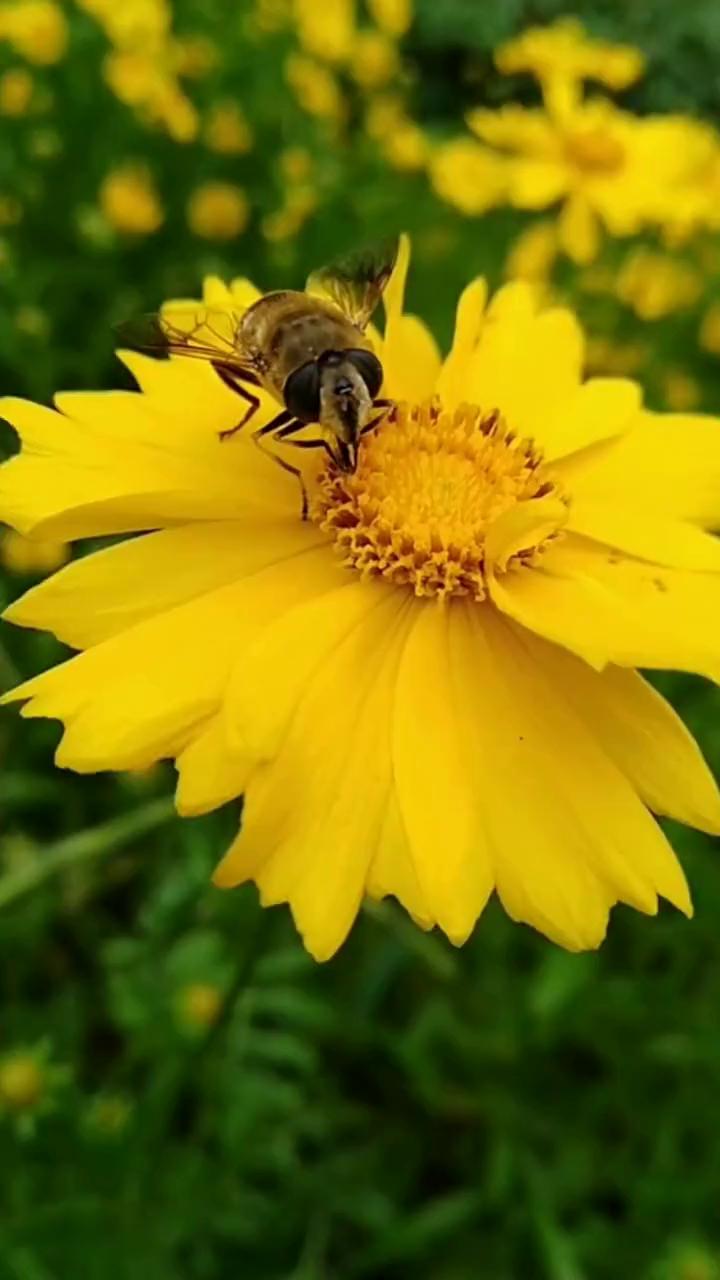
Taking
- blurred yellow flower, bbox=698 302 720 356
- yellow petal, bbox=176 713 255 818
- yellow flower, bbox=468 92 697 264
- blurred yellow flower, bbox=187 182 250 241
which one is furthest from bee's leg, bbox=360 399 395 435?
blurred yellow flower, bbox=698 302 720 356

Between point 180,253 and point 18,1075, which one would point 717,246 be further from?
point 18,1075

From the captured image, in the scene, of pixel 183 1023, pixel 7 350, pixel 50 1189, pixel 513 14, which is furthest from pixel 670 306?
pixel 50 1189

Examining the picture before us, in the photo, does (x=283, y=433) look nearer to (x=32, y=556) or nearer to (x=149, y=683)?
(x=149, y=683)

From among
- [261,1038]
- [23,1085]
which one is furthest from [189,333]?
[261,1038]

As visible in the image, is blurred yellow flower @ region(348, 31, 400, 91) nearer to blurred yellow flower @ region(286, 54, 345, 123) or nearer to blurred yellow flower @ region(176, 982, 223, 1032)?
blurred yellow flower @ region(286, 54, 345, 123)

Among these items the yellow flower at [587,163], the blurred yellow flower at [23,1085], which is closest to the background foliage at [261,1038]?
the blurred yellow flower at [23,1085]

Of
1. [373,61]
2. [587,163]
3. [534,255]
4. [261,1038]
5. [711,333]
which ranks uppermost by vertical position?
[373,61]

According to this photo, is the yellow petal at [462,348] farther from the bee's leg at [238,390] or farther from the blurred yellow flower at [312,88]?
the blurred yellow flower at [312,88]
